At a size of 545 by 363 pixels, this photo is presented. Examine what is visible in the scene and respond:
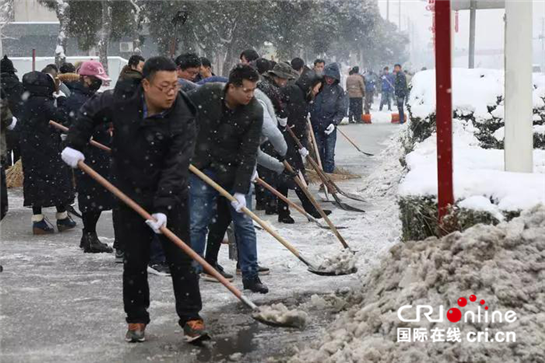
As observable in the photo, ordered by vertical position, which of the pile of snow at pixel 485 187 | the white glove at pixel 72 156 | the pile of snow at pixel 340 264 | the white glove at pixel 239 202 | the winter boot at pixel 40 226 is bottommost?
the pile of snow at pixel 340 264

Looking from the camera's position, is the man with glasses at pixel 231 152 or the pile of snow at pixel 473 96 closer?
the man with glasses at pixel 231 152

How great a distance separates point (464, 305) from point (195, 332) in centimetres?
173

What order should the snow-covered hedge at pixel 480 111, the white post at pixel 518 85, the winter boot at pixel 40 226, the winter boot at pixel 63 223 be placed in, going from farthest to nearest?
the winter boot at pixel 63 223
the winter boot at pixel 40 226
the snow-covered hedge at pixel 480 111
the white post at pixel 518 85

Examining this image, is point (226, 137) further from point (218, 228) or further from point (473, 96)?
point (473, 96)

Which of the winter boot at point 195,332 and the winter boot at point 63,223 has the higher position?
the winter boot at point 63,223

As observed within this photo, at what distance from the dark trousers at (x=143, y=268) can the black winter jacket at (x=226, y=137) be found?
121 cm

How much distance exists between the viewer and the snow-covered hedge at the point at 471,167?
5344 millimetres

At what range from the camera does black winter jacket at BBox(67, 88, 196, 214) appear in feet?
19.1

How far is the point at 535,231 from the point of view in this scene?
198 inches

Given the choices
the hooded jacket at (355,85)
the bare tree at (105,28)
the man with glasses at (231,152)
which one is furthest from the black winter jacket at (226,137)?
the hooded jacket at (355,85)

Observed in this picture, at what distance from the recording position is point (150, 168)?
5898 mm

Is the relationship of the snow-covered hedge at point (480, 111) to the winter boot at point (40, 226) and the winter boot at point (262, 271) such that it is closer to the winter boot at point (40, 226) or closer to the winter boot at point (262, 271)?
the winter boot at point (262, 271)

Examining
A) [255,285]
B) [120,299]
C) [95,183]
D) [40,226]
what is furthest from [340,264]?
[40,226]

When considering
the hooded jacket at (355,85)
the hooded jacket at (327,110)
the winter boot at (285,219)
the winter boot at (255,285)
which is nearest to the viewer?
the winter boot at (255,285)
